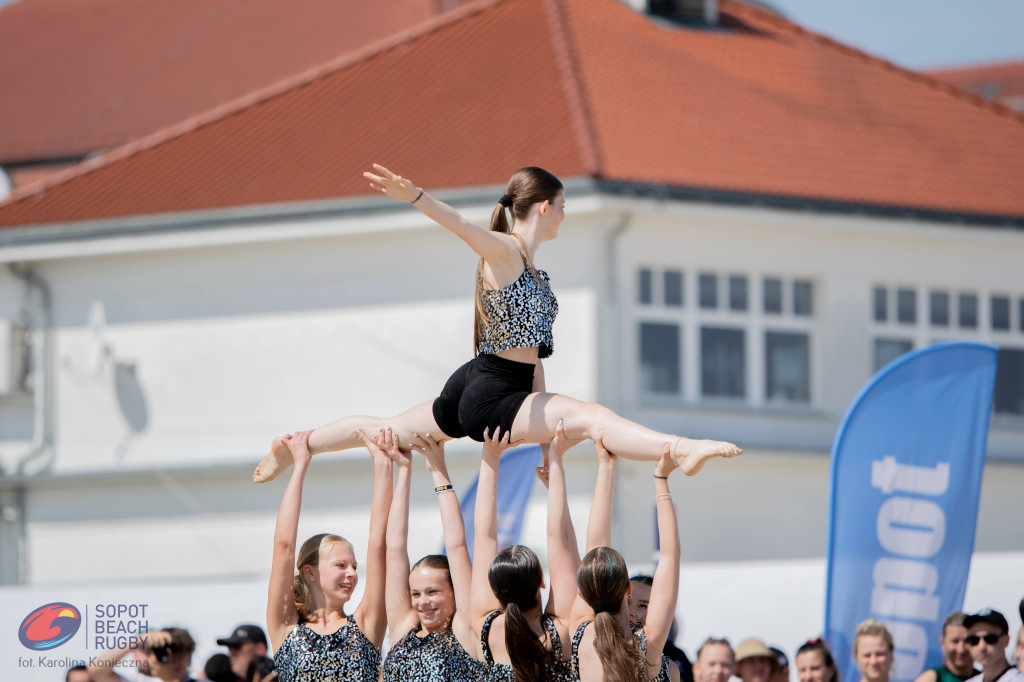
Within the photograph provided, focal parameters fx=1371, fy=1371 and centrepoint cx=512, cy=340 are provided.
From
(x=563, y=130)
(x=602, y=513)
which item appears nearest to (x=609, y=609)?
(x=602, y=513)

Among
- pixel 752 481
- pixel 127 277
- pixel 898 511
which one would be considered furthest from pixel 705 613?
pixel 127 277

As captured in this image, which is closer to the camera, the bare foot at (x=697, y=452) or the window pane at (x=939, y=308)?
the bare foot at (x=697, y=452)

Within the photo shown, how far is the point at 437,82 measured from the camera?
17312mm

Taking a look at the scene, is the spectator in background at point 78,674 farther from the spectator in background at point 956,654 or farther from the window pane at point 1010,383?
the window pane at point 1010,383

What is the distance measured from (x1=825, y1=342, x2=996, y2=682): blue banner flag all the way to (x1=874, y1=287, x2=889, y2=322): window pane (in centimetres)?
779

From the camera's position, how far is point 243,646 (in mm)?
7793

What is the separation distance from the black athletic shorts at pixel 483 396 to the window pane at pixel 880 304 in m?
11.8

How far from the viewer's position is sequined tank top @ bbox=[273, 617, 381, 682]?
18.6ft

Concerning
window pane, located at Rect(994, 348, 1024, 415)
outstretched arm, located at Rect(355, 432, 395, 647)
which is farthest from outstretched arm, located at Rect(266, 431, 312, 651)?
window pane, located at Rect(994, 348, 1024, 415)

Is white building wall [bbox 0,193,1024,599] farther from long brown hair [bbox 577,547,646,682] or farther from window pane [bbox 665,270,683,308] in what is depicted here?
long brown hair [bbox 577,547,646,682]

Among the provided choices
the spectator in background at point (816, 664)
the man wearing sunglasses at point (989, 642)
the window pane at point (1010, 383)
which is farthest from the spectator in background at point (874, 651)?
the window pane at point (1010, 383)

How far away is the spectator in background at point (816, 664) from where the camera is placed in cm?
773

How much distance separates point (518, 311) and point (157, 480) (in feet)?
38.5

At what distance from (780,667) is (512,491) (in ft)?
9.49
